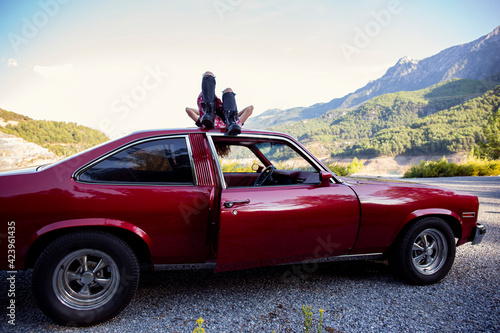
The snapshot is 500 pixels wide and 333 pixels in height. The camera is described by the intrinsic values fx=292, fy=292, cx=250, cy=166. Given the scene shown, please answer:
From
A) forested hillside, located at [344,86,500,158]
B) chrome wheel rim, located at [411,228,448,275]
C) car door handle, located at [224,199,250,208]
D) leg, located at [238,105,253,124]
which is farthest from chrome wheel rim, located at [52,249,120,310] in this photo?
forested hillside, located at [344,86,500,158]

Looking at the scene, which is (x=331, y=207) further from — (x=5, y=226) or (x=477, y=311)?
(x=5, y=226)

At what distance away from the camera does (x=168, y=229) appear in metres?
2.25

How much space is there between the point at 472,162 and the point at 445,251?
61.6 ft

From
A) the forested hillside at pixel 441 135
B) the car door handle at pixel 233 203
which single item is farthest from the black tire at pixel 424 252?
the forested hillside at pixel 441 135

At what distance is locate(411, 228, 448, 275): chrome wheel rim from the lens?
9.57ft

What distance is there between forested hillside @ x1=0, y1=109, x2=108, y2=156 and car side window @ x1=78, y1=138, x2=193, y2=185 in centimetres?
1679

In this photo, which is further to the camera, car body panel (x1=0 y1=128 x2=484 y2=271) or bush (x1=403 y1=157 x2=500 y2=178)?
bush (x1=403 y1=157 x2=500 y2=178)

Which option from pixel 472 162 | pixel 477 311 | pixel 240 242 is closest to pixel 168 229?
pixel 240 242

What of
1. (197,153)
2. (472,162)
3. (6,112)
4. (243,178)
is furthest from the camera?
(6,112)

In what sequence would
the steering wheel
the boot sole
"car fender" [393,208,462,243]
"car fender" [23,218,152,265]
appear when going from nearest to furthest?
"car fender" [23,218,152,265]
the boot sole
"car fender" [393,208,462,243]
the steering wheel

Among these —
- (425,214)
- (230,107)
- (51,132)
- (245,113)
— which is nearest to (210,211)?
(230,107)

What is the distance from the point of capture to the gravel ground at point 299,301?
2146 millimetres

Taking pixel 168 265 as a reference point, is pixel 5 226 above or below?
above

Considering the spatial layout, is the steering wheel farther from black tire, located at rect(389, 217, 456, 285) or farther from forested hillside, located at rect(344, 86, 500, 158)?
forested hillside, located at rect(344, 86, 500, 158)
